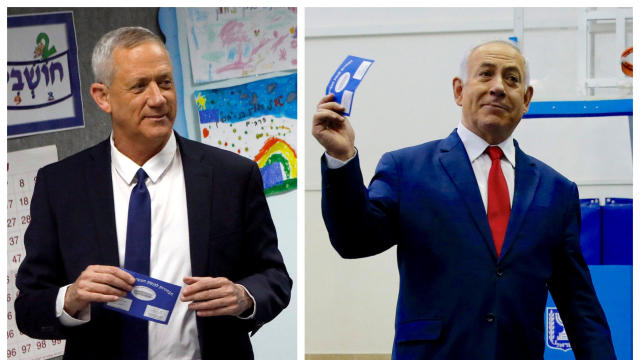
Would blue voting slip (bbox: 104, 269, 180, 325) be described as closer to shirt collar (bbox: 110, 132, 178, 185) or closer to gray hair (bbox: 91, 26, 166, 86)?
shirt collar (bbox: 110, 132, 178, 185)

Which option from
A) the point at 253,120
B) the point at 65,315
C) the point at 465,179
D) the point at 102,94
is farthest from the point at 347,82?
the point at 253,120

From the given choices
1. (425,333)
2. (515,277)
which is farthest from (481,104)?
(425,333)

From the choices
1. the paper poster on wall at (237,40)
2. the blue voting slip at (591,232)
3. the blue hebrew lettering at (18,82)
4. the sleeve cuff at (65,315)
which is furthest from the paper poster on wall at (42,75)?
the blue voting slip at (591,232)

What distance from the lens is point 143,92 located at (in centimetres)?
198

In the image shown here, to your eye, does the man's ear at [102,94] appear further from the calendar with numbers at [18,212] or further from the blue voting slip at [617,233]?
the blue voting slip at [617,233]

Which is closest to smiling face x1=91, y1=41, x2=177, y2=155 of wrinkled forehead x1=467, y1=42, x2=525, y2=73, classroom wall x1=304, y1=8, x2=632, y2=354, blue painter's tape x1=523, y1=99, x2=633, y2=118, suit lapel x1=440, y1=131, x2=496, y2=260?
suit lapel x1=440, y1=131, x2=496, y2=260

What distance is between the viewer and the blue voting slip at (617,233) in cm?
284

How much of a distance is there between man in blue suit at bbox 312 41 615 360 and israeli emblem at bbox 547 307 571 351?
819 mm

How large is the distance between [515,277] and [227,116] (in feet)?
4.12

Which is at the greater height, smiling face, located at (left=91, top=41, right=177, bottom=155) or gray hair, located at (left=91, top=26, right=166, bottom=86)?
gray hair, located at (left=91, top=26, right=166, bottom=86)

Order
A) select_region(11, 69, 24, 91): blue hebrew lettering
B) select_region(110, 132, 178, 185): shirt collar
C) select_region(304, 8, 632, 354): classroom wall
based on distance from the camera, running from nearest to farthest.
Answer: select_region(110, 132, 178, 185): shirt collar → select_region(11, 69, 24, 91): blue hebrew lettering → select_region(304, 8, 632, 354): classroom wall

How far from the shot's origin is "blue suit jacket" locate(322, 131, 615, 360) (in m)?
1.94

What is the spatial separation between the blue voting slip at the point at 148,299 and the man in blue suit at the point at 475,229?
0.42 m

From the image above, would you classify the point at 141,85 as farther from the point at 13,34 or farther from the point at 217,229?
the point at 13,34
